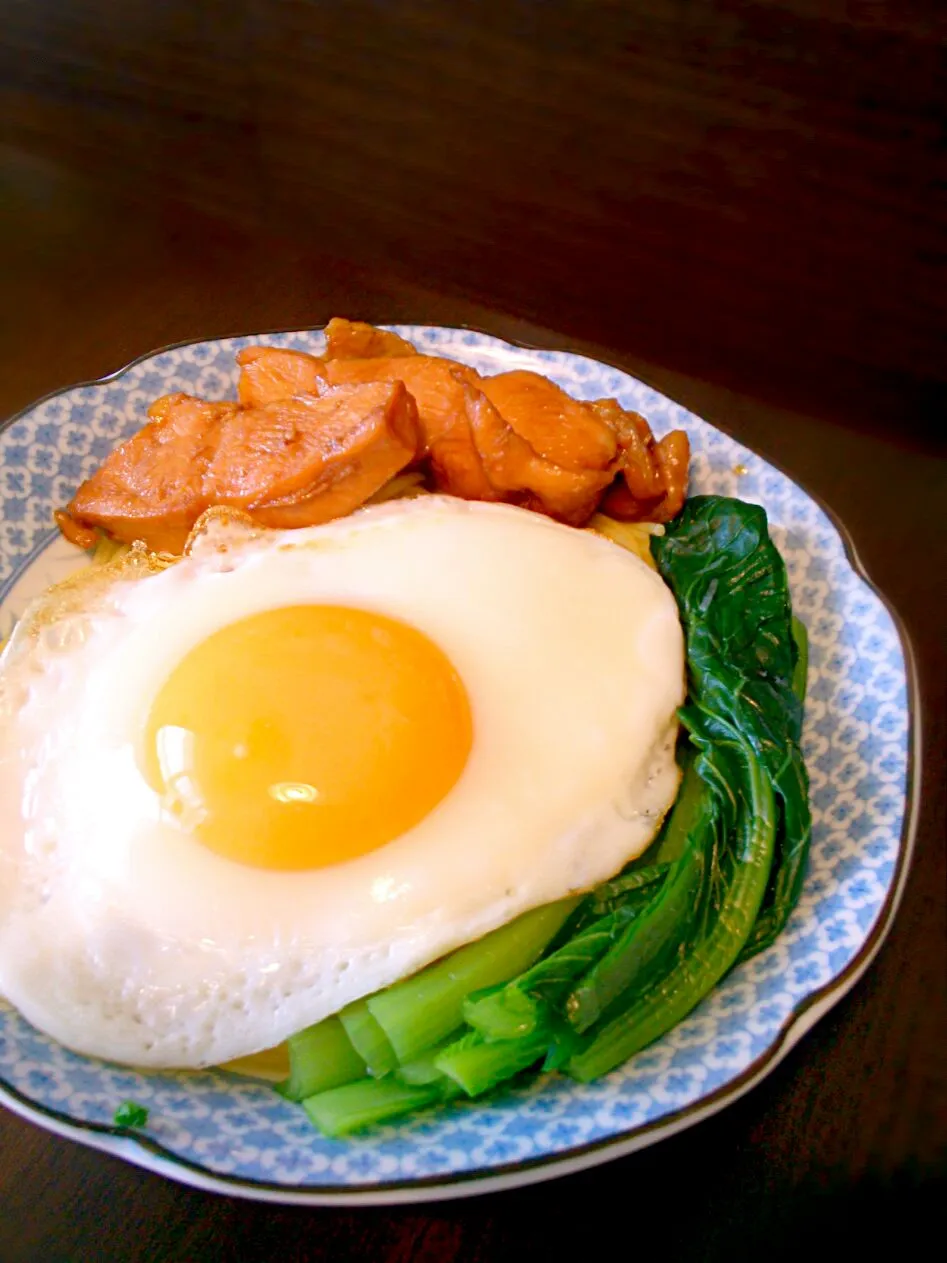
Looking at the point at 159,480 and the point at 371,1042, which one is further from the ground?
the point at 159,480

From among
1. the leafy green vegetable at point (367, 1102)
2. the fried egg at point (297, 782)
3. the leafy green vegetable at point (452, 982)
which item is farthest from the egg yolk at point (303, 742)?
the leafy green vegetable at point (367, 1102)

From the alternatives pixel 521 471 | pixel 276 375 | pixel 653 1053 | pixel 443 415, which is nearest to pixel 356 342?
pixel 276 375

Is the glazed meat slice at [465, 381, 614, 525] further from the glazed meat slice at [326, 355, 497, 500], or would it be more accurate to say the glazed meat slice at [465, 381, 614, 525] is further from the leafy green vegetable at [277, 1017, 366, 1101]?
the leafy green vegetable at [277, 1017, 366, 1101]

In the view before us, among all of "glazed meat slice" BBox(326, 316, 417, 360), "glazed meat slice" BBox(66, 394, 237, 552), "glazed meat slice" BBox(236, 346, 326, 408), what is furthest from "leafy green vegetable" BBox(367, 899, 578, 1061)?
"glazed meat slice" BBox(326, 316, 417, 360)

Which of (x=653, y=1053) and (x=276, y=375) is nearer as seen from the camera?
(x=653, y=1053)

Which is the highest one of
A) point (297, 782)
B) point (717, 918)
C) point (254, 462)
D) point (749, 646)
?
point (254, 462)

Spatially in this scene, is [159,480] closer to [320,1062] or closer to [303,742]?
[303,742]

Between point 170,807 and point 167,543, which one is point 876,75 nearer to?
point 167,543
